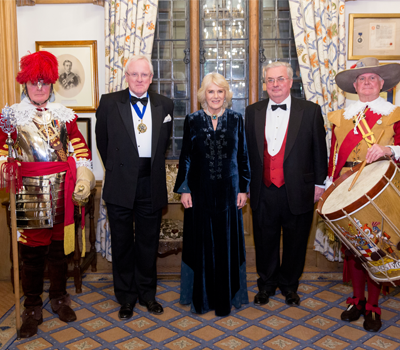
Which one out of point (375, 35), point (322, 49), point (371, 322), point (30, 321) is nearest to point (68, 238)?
point (30, 321)

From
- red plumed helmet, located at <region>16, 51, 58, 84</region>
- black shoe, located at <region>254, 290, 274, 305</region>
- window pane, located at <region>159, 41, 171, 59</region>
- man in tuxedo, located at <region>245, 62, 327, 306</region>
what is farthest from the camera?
window pane, located at <region>159, 41, 171, 59</region>

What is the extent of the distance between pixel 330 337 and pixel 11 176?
218 cm

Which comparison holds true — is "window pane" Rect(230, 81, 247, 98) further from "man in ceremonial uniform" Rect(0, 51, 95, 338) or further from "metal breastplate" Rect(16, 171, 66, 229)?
"metal breastplate" Rect(16, 171, 66, 229)

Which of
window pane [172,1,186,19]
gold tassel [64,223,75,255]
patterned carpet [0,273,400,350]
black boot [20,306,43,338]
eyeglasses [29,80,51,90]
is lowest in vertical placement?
patterned carpet [0,273,400,350]

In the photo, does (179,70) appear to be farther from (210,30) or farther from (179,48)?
(210,30)

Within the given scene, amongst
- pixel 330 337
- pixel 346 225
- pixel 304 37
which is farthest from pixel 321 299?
pixel 304 37

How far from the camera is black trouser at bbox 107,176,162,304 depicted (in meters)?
2.68

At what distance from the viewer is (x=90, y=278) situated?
3.48 m

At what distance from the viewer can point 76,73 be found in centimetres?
369

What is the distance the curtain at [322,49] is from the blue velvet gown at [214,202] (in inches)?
48.3

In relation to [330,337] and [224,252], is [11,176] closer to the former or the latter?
[224,252]

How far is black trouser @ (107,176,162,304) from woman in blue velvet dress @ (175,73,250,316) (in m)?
0.24

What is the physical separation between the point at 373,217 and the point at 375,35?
2.30 m

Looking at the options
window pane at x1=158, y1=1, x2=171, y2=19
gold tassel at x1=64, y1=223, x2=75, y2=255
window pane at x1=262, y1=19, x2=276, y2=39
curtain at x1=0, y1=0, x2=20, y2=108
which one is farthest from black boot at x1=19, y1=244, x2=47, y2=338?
window pane at x1=262, y1=19, x2=276, y2=39
